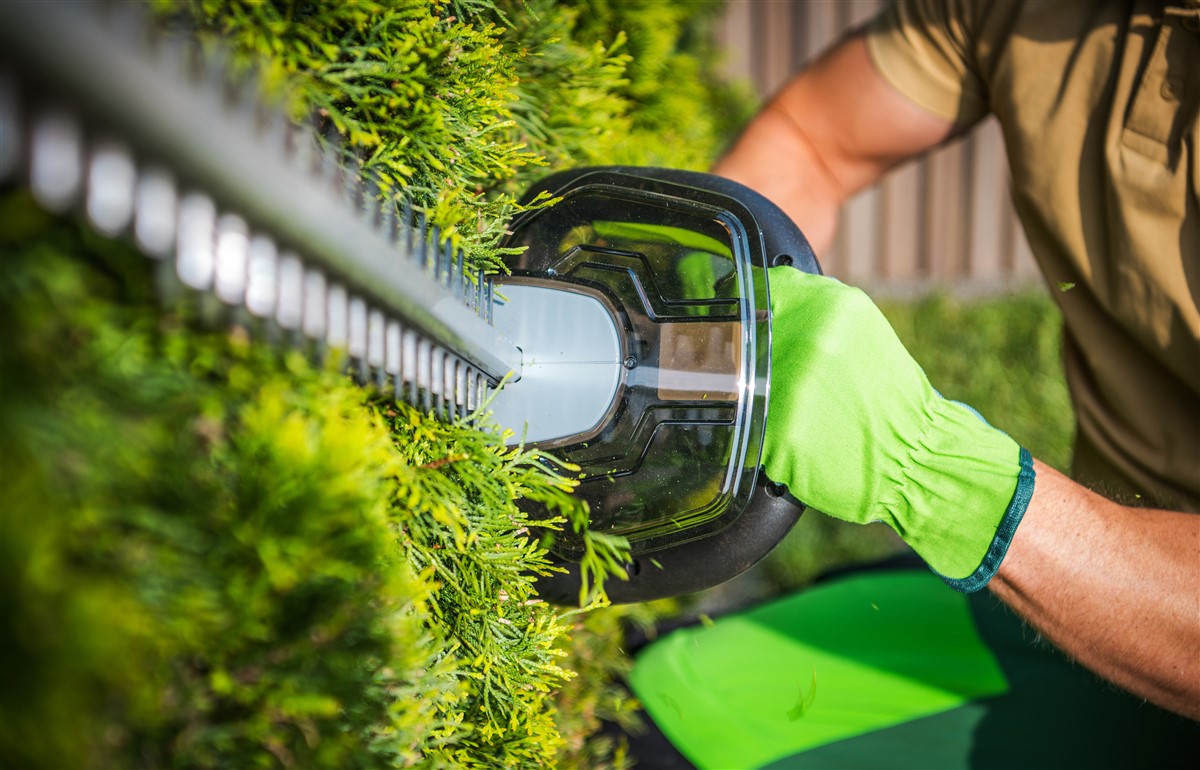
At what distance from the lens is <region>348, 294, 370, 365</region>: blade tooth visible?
53 centimetres

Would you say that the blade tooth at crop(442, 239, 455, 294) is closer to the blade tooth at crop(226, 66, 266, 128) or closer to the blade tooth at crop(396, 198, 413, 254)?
the blade tooth at crop(396, 198, 413, 254)

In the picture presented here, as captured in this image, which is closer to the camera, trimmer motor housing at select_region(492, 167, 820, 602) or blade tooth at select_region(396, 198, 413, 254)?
blade tooth at select_region(396, 198, 413, 254)

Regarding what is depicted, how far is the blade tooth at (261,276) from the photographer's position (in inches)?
17.5

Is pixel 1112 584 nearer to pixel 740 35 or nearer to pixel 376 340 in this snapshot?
pixel 376 340

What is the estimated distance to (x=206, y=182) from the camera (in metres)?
0.40

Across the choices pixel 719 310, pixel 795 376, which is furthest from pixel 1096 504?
pixel 719 310

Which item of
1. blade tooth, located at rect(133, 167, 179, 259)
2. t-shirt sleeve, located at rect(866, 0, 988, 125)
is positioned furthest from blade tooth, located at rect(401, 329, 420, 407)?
t-shirt sleeve, located at rect(866, 0, 988, 125)

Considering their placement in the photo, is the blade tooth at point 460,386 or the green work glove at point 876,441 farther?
the green work glove at point 876,441

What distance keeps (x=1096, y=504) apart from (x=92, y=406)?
3.19 feet

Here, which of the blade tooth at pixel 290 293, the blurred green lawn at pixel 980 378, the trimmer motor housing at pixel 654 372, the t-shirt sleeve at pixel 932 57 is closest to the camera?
the blade tooth at pixel 290 293

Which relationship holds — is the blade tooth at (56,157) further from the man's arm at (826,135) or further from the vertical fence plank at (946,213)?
the vertical fence plank at (946,213)

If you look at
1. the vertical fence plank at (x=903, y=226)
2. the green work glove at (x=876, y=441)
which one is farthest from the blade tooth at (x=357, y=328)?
the vertical fence plank at (x=903, y=226)

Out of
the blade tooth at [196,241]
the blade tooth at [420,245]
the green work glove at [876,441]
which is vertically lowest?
the green work glove at [876,441]

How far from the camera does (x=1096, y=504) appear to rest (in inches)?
36.1
